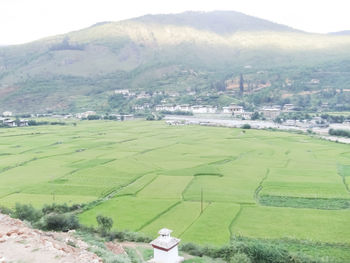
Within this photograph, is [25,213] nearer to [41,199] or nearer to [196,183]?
[41,199]

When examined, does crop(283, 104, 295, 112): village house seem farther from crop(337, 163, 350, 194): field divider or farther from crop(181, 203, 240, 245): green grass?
crop(181, 203, 240, 245): green grass

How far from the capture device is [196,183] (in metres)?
39.7

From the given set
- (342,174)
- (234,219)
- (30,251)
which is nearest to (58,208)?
(234,219)

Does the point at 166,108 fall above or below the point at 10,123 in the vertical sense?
above

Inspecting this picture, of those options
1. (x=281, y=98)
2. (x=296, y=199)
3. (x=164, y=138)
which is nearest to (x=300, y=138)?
(x=164, y=138)

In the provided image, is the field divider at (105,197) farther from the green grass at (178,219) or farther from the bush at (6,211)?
the green grass at (178,219)

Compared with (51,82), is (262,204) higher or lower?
lower

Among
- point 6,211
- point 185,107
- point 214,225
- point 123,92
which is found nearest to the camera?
point 214,225

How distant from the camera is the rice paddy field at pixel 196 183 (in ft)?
90.4

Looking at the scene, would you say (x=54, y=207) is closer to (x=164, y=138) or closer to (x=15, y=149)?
(x=15, y=149)

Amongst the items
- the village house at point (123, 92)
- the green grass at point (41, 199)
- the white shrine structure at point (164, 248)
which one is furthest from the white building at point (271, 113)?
the white shrine structure at point (164, 248)

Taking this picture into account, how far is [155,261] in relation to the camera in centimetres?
1995

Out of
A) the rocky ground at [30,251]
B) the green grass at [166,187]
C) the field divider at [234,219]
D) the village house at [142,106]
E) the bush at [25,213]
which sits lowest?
the green grass at [166,187]

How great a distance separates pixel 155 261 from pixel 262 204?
50.2ft
